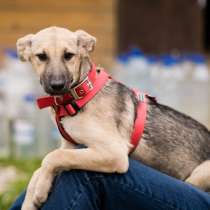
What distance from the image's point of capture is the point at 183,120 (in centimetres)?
529

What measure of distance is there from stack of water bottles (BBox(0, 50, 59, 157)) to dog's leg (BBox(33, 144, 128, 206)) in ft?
15.5

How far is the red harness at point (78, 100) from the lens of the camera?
16.1ft

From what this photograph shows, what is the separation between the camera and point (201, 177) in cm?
504

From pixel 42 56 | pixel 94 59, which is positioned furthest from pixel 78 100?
pixel 94 59

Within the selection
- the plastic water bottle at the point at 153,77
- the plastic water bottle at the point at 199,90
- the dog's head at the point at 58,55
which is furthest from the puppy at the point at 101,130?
the plastic water bottle at the point at 199,90

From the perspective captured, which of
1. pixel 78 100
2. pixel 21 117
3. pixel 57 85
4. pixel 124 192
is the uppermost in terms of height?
pixel 57 85

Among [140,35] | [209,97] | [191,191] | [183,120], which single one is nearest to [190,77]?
[209,97]

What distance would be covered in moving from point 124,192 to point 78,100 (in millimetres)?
623

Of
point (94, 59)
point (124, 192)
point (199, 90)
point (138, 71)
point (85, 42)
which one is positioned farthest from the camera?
point (199, 90)

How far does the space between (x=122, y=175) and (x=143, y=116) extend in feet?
2.07

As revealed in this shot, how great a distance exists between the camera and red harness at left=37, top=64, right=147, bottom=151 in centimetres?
492

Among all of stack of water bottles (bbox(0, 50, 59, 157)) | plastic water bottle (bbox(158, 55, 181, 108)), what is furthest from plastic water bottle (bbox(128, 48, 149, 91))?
stack of water bottles (bbox(0, 50, 59, 157))

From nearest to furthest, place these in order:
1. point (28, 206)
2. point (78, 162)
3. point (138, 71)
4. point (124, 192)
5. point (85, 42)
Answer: point (124, 192), point (78, 162), point (28, 206), point (85, 42), point (138, 71)

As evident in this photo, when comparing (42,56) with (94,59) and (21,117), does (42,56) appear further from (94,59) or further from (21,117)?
(94,59)
